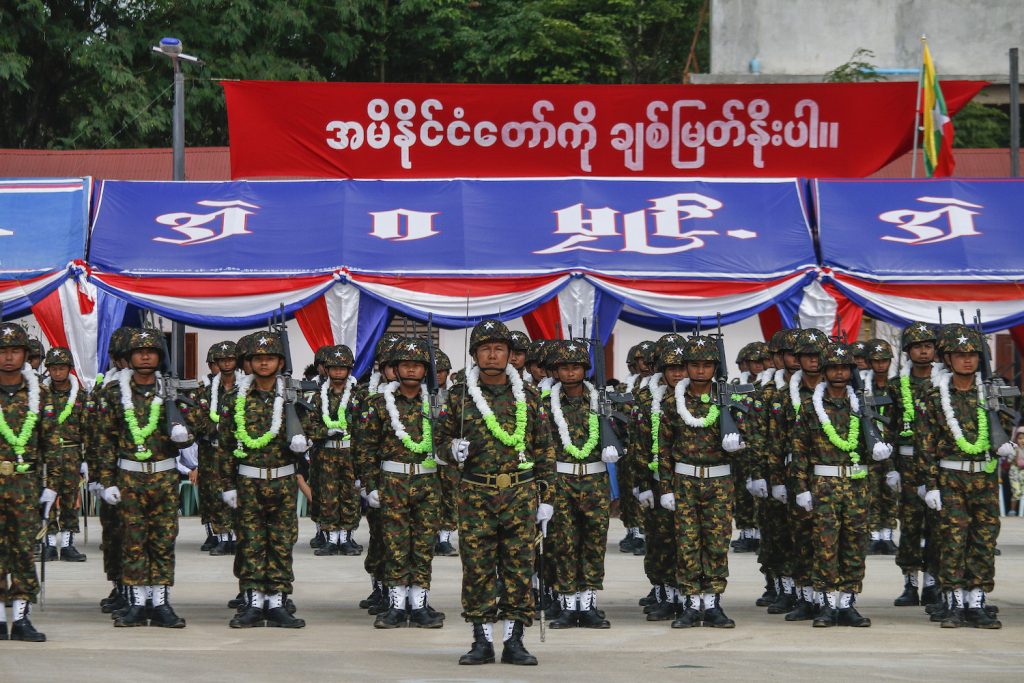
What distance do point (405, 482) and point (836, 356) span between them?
3251 millimetres

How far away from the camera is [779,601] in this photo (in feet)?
39.7

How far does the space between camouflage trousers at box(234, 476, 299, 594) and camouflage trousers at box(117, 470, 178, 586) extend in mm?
491

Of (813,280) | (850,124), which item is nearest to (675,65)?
(850,124)

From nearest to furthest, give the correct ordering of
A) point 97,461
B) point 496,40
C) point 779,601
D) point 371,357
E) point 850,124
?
point 97,461, point 779,601, point 371,357, point 850,124, point 496,40

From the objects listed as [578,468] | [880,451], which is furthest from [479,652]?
[880,451]

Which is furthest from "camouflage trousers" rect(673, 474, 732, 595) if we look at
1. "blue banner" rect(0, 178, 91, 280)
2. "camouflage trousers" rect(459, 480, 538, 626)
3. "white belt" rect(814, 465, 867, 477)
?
"blue banner" rect(0, 178, 91, 280)

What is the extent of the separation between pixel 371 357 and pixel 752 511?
4502mm

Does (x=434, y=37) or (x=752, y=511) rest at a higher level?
(x=434, y=37)

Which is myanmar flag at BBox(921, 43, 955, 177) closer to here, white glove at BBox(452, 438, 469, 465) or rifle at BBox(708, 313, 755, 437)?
rifle at BBox(708, 313, 755, 437)

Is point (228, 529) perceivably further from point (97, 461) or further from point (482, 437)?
point (482, 437)

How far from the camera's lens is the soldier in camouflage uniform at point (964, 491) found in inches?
443

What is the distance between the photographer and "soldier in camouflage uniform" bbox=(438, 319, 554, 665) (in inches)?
373

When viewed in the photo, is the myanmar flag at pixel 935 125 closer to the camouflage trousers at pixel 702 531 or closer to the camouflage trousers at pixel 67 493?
the camouflage trousers at pixel 702 531

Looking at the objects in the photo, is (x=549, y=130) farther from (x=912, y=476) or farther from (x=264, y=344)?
(x=264, y=344)
